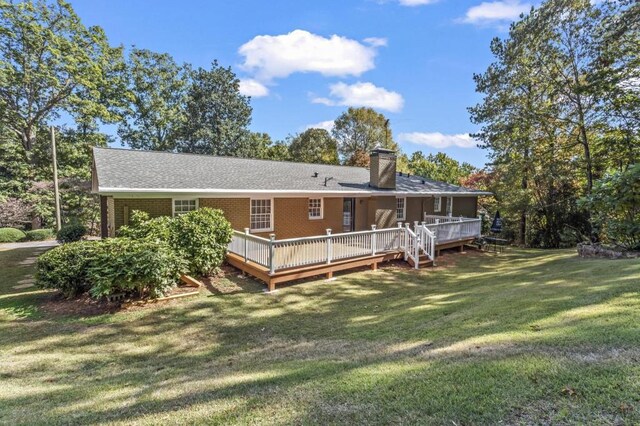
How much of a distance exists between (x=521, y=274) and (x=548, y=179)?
10.6 m

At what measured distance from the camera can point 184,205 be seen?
11.2 meters

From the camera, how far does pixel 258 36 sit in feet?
73.6

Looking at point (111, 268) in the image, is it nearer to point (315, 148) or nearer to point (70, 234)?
point (70, 234)

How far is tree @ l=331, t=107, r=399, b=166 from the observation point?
126 ft

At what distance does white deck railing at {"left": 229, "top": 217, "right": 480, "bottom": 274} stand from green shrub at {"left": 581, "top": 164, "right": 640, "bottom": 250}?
207 inches

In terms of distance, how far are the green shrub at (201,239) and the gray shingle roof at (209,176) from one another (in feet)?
3.25

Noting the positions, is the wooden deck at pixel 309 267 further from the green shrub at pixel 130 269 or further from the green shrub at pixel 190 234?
the green shrub at pixel 130 269

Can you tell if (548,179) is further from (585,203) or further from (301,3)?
(301,3)

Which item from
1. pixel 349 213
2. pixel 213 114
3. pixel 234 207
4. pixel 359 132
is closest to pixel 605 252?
pixel 349 213

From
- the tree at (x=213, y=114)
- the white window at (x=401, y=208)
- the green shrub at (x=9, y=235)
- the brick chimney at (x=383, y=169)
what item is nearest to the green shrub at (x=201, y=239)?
the brick chimney at (x=383, y=169)

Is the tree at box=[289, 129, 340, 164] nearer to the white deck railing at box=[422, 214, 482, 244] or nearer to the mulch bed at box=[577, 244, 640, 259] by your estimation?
the white deck railing at box=[422, 214, 482, 244]

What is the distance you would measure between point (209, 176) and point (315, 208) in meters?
4.83

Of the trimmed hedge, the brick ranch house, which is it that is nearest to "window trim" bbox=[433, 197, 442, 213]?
the brick ranch house

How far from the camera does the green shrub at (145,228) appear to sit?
9305 millimetres
